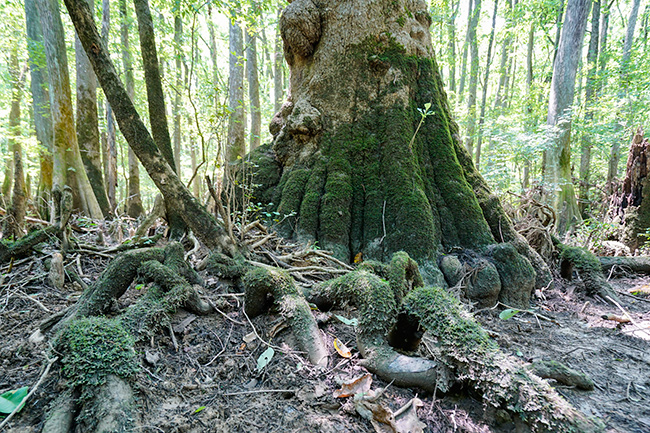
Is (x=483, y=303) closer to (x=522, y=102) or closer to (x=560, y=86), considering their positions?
(x=560, y=86)

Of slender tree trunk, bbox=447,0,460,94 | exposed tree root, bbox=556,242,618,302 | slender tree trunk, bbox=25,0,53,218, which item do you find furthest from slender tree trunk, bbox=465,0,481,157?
slender tree trunk, bbox=25,0,53,218

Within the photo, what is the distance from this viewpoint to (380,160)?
430cm

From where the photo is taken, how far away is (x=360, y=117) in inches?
178

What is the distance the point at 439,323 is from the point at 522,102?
19.0 m

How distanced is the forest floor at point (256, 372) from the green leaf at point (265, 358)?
3 cm

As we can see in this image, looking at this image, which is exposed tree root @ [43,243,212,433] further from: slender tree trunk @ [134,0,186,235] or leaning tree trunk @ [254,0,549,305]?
leaning tree trunk @ [254,0,549,305]

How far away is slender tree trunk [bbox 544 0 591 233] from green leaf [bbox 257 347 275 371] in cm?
790

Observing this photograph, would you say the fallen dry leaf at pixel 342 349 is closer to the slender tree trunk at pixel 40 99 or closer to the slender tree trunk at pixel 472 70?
the slender tree trunk at pixel 40 99

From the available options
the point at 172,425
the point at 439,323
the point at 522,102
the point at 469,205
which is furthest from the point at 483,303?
the point at 522,102

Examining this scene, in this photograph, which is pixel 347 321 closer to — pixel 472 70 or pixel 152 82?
pixel 152 82

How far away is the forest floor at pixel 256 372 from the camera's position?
5.08 feet

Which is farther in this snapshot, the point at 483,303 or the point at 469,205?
the point at 469,205

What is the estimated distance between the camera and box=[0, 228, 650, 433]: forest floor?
1.55 m

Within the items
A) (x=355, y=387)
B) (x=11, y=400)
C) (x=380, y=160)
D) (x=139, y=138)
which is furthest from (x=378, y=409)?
(x=380, y=160)
